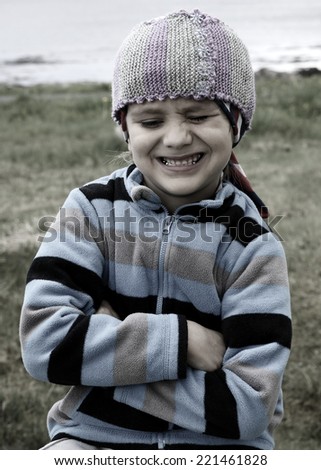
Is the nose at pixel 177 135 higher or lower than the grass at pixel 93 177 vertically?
higher

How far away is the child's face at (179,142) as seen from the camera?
5.36ft

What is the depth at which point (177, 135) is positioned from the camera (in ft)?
5.29

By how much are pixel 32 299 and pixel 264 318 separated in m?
0.60

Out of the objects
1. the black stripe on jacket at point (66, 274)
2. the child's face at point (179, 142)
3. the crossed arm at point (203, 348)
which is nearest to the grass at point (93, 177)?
the child's face at point (179, 142)

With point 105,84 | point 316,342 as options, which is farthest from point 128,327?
point 105,84

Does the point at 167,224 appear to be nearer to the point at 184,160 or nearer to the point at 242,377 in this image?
the point at 184,160

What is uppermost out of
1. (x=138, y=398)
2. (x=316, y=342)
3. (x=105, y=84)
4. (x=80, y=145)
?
(x=138, y=398)

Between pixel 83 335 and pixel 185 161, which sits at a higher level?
pixel 185 161

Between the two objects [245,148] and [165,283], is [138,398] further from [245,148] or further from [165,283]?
[245,148]

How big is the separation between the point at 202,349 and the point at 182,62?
73 cm

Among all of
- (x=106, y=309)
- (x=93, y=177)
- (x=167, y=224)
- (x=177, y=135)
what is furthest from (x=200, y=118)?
(x=93, y=177)

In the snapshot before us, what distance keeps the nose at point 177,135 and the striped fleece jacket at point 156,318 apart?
0.18m

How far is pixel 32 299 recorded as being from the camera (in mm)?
1655

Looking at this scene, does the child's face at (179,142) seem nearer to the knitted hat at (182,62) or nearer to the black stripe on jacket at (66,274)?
the knitted hat at (182,62)
